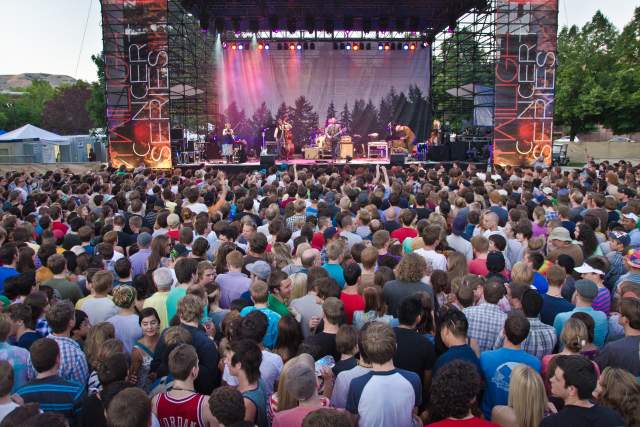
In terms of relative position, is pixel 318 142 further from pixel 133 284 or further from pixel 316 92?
pixel 133 284

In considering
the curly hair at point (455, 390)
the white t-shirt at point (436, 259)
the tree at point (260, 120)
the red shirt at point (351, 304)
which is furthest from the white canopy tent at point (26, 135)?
the curly hair at point (455, 390)

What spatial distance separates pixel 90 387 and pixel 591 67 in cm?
3964

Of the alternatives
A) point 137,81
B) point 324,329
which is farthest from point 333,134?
point 324,329

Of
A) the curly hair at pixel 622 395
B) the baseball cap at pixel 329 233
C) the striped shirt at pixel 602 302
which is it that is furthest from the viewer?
the baseball cap at pixel 329 233

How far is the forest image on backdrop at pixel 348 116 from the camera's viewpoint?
82.0 feet

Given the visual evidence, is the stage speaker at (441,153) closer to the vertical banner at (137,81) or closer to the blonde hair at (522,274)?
the vertical banner at (137,81)

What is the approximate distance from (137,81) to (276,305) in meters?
17.0

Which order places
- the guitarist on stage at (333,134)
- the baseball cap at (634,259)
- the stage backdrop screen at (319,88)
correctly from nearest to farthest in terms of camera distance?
the baseball cap at (634,259)
the guitarist on stage at (333,134)
the stage backdrop screen at (319,88)

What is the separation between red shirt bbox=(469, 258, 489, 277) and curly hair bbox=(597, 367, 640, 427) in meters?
2.48

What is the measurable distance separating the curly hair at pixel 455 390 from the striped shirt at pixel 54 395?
6.61ft

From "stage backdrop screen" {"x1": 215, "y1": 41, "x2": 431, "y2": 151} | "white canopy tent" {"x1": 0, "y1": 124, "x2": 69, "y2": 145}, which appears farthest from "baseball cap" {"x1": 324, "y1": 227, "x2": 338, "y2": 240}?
"white canopy tent" {"x1": 0, "y1": 124, "x2": 69, "y2": 145}

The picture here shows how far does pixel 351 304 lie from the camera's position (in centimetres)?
434

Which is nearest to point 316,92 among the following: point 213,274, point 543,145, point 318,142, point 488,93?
point 318,142

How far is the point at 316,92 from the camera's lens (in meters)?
25.2
